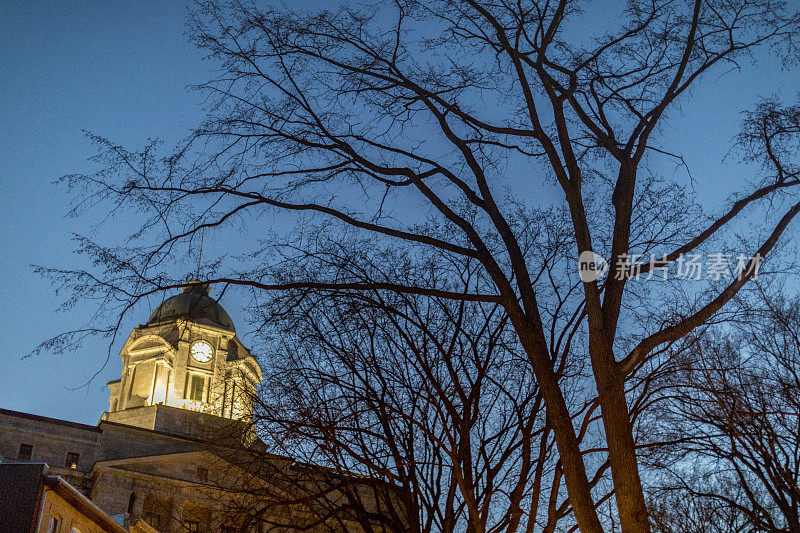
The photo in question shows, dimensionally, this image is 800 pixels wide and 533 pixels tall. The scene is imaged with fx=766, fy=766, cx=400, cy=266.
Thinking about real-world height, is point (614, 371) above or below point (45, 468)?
above

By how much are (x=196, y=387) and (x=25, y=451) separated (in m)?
15.6

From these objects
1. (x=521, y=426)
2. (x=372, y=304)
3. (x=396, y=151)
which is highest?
(x=396, y=151)

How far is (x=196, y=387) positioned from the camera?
2391 inches

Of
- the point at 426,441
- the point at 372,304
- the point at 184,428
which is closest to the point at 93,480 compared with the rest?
the point at 184,428

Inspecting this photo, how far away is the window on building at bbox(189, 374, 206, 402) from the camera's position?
6006 cm

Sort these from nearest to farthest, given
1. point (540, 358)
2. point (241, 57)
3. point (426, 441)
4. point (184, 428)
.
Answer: point (540, 358) < point (241, 57) < point (426, 441) < point (184, 428)

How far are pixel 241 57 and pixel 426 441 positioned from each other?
23.5 ft

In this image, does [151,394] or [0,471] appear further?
[151,394]

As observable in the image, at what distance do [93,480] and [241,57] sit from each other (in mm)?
43276

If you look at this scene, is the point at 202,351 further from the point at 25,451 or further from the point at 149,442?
the point at 25,451

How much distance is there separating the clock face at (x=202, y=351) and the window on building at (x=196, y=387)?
4.67 ft

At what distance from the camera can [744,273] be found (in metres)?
8.16

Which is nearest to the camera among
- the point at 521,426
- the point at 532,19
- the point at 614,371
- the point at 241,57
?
the point at 614,371

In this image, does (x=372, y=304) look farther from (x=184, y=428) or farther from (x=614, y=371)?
(x=184, y=428)
